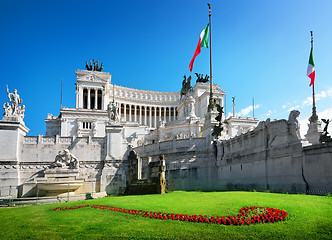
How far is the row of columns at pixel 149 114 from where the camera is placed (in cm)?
10794

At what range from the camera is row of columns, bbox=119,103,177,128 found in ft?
354

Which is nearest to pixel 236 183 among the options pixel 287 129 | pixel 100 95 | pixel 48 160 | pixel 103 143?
pixel 287 129

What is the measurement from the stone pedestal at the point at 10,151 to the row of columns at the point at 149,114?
8076 cm

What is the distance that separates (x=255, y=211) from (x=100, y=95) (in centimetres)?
8955

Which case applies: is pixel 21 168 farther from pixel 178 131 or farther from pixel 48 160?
pixel 178 131

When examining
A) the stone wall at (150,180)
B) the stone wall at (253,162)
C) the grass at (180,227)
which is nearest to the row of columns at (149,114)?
the stone wall at (253,162)

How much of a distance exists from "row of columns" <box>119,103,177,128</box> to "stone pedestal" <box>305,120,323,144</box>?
3175 inches

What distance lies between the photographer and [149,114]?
360ft

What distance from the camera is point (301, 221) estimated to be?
25.5 ft

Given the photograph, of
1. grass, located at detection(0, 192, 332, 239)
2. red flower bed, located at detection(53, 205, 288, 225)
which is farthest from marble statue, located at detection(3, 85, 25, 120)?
red flower bed, located at detection(53, 205, 288, 225)

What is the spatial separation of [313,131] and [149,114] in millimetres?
83336

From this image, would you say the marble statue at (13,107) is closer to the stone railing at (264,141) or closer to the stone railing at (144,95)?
the stone railing at (264,141)

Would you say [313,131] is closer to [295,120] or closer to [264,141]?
[264,141]

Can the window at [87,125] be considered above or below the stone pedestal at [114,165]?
above
